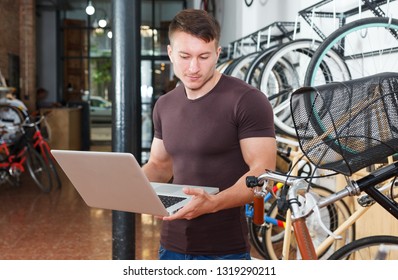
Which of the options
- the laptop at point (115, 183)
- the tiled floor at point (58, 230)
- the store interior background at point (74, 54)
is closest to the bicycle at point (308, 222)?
the tiled floor at point (58, 230)

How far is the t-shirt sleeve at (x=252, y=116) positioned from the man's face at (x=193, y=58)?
128 mm

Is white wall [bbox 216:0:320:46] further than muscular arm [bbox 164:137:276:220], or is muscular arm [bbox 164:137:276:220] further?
white wall [bbox 216:0:320:46]

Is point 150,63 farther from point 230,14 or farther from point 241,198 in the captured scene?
point 241,198

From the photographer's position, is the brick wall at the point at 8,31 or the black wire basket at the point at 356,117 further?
the brick wall at the point at 8,31

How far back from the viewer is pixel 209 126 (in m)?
1.55

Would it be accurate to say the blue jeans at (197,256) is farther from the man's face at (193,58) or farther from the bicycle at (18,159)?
the bicycle at (18,159)

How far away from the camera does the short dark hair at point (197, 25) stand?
1.52 metres

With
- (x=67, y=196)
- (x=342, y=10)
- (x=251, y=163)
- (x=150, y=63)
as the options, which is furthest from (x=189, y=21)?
(x=150, y=63)

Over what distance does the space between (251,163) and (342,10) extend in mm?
2015

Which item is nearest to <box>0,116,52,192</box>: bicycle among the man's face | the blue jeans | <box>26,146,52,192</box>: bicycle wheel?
<box>26,146,52,192</box>: bicycle wheel

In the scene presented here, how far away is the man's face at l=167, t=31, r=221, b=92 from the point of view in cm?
153

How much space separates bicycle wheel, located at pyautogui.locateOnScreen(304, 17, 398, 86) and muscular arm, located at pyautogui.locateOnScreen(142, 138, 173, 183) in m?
1.11

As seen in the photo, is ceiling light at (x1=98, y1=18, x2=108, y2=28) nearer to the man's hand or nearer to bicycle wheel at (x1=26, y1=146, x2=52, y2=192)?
bicycle wheel at (x1=26, y1=146, x2=52, y2=192)
